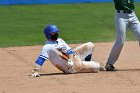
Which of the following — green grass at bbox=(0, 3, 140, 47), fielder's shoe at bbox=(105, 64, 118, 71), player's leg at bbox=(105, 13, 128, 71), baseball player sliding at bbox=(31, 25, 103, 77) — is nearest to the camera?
baseball player sliding at bbox=(31, 25, 103, 77)

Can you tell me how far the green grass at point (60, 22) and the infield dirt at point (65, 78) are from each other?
2.66 meters

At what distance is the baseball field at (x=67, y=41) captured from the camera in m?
9.91

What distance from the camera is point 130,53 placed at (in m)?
13.9

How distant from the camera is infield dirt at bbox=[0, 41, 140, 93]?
959cm

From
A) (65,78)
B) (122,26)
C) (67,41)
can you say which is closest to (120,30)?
(122,26)

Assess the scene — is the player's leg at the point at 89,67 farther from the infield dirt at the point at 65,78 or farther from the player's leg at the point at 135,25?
the player's leg at the point at 135,25

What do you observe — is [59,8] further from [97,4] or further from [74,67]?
[74,67]

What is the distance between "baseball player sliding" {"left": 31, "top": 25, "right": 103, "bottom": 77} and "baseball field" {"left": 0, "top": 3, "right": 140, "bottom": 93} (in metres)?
0.15

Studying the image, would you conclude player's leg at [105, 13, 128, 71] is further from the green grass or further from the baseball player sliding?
the green grass

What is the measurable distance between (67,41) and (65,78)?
545cm

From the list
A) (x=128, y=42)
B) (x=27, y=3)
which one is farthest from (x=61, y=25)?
(x=27, y=3)

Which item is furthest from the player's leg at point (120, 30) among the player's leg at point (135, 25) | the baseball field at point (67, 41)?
the baseball field at point (67, 41)

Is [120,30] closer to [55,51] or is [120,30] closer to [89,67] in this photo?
[89,67]

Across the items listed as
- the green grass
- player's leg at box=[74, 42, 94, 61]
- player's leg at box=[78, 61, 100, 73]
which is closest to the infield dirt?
player's leg at box=[78, 61, 100, 73]
